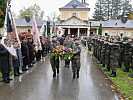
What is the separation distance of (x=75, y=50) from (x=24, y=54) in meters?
3.24

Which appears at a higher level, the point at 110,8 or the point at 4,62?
the point at 110,8

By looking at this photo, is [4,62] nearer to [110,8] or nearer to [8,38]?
[8,38]

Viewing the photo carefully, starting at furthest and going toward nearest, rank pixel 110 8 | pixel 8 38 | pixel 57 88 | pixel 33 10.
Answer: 1. pixel 110 8
2. pixel 33 10
3. pixel 8 38
4. pixel 57 88

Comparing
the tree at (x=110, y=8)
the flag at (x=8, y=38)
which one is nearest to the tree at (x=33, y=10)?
the tree at (x=110, y=8)

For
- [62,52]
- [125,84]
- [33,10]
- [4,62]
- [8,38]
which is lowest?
[125,84]

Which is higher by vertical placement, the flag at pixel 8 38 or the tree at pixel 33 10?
the tree at pixel 33 10

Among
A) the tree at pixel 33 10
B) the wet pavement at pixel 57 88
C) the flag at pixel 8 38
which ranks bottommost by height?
the wet pavement at pixel 57 88

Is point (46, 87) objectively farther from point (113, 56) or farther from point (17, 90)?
point (113, 56)

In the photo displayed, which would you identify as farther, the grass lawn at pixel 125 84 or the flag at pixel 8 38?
the flag at pixel 8 38

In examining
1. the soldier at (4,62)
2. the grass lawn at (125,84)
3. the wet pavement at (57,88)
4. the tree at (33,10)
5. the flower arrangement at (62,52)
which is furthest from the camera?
the tree at (33,10)

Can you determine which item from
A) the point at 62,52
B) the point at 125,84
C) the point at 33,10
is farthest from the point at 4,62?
the point at 33,10

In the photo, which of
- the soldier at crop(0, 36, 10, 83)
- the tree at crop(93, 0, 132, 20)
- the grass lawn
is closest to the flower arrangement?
the soldier at crop(0, 36, 10, 83)

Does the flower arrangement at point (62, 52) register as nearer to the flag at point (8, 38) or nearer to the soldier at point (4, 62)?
the flag at point (8, 38)

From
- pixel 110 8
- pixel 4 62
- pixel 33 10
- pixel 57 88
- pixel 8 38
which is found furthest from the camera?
pixel 110 8
